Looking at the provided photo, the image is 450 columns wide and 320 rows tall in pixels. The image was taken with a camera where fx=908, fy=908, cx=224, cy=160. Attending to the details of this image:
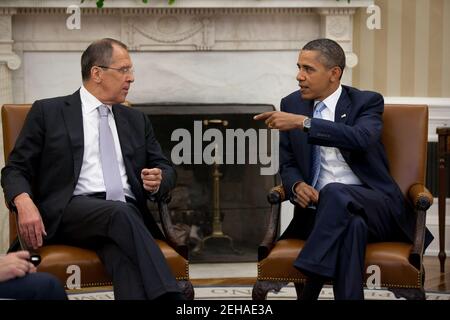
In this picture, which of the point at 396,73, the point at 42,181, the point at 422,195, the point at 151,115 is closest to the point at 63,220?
the point at 42,181

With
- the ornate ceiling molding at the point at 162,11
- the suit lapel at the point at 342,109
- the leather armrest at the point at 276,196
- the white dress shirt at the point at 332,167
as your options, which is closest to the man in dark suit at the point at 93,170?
the leather armrest at the point at 276,196

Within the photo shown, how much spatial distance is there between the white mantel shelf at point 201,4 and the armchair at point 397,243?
175 centimetres

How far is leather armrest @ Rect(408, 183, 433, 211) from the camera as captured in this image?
367cm

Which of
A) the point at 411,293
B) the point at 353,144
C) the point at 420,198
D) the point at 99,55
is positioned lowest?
the point at 411,293

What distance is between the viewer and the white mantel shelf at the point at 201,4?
5.52m

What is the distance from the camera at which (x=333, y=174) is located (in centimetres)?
383

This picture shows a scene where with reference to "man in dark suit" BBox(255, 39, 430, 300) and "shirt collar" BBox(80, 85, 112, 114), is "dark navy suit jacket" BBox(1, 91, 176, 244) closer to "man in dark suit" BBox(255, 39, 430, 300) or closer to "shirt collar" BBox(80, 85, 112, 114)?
"shirt collar" BBox(80, 85, 112, 114)

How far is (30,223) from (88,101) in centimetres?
65

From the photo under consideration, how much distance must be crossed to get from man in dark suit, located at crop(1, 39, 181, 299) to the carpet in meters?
0.98

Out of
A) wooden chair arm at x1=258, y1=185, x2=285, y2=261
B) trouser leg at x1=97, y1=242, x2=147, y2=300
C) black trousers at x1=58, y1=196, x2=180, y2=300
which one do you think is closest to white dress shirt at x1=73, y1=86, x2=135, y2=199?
black trousers at x1=58, y1=196, x2=180, y2=300

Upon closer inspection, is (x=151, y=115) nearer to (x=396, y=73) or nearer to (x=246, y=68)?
(x=246, y=68)

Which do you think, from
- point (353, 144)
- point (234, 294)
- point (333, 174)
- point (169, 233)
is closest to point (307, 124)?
point (353, 144)

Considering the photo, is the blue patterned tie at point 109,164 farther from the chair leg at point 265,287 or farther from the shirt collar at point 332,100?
the shirt collar at point 332,100

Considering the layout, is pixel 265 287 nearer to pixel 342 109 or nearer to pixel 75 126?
pixel 342 109
